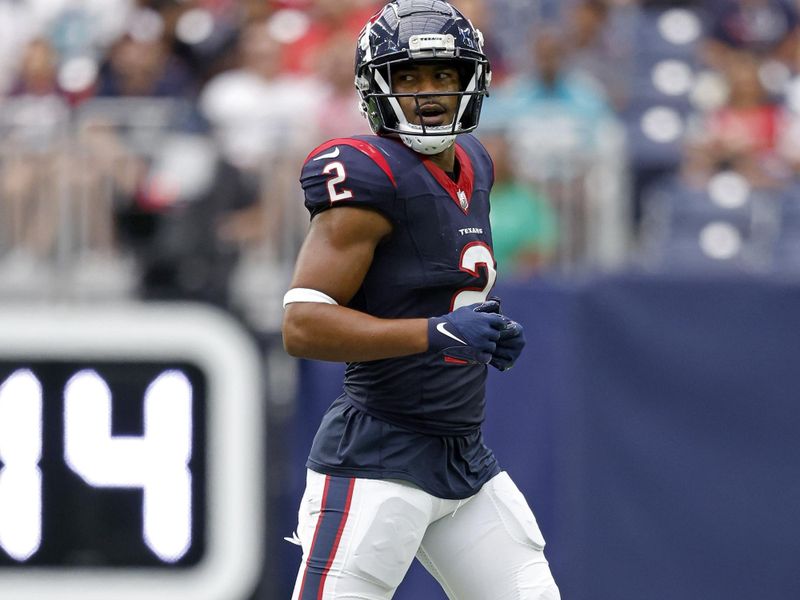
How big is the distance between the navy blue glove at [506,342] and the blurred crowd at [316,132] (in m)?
2.13

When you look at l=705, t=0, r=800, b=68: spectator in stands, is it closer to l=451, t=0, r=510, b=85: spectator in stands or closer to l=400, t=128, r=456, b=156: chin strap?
l=451, t=0, r=510, b=85: spectator in stands

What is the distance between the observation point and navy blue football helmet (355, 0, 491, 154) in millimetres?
3580

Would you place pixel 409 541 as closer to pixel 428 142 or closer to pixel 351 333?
pixel 351 333

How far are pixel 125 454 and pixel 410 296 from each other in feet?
6.63

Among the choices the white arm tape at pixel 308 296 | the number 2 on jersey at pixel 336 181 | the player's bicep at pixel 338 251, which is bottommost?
the white arm tape at pixel 308 296

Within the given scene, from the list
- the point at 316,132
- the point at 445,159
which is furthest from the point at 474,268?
the point at 316,132

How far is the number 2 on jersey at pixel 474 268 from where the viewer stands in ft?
11.9

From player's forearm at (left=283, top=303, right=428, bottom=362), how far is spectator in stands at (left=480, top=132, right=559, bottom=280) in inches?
131

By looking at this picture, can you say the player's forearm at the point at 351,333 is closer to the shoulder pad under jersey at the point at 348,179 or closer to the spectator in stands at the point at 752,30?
the shoulder pad under jersey at the point at 348,179

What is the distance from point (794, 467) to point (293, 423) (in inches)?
78.1

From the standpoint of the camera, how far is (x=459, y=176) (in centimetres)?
377

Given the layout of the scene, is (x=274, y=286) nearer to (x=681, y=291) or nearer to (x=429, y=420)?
(x=681, y=291)

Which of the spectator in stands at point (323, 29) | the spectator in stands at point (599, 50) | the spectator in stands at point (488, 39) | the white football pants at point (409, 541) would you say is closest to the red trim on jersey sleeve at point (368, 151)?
the white football pants at point (409, 541)

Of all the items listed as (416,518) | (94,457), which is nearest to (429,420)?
(416,518)
